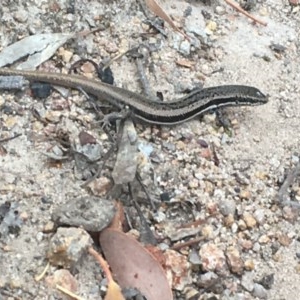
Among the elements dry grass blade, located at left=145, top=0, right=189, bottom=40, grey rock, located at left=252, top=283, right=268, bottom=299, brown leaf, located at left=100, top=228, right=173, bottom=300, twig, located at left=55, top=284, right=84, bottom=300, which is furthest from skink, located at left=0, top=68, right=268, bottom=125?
twig, located at left=55, top=284, right=84, bottom=300

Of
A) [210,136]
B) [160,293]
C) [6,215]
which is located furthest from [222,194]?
[6,215]

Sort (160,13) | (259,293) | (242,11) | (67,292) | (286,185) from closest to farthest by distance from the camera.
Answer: (67,292) → (259,293) → (286,185) → (160,13) → (242,11)

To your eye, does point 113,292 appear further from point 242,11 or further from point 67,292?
point 242,11

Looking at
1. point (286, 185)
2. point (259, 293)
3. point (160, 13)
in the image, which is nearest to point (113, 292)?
point (259, 293)

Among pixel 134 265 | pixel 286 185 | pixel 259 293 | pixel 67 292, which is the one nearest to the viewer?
pixel 67 292

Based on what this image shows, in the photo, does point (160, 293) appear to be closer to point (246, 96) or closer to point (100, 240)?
point (100, 240)
